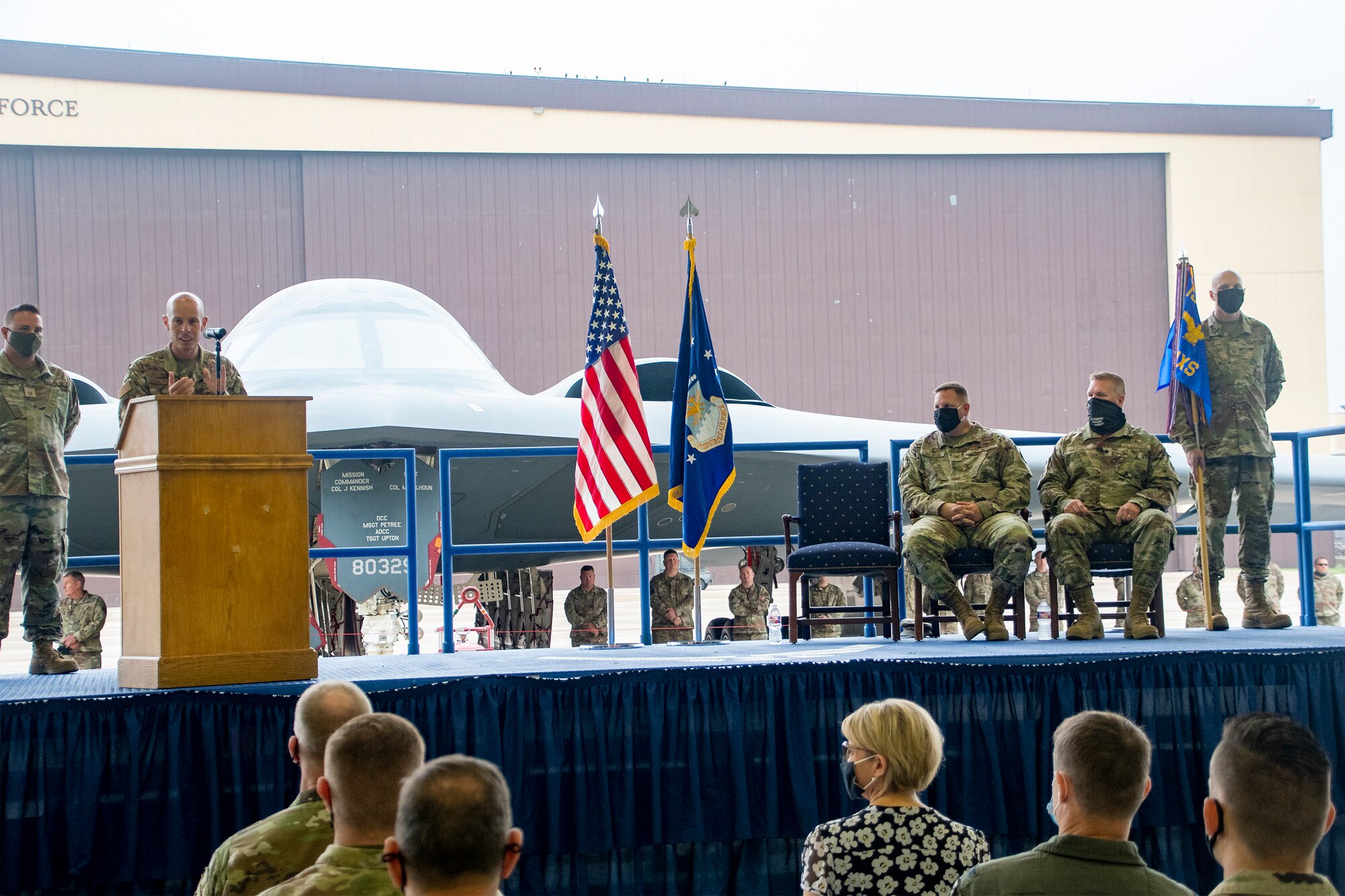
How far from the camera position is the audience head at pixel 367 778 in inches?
87.5

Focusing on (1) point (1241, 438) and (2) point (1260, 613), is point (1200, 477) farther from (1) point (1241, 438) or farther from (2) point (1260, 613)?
(2) point (1260, 613)

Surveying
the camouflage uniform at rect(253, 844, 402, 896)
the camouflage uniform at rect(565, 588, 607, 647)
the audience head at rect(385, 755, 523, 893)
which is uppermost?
the audience head at rect(385, 755, 523, 893)

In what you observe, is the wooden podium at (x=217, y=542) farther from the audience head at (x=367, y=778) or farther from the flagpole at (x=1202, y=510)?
the flagpole at (x=1202, y=510)

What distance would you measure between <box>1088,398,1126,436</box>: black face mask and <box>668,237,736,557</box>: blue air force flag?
181 centimetres

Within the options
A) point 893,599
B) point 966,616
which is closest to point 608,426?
point 893,599

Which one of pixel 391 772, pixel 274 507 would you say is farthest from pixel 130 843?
pixel 391 772

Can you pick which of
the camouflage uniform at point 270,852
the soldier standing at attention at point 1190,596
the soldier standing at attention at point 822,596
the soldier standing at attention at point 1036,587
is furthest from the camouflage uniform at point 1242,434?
the soldier standing at attention at point 1036,587

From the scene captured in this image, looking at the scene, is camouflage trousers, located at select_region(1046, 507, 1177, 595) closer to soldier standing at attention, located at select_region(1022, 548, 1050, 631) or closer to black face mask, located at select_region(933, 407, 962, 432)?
black face mask, located at select_region(933, 407, 962, 432)

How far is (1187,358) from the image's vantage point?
6113 mm

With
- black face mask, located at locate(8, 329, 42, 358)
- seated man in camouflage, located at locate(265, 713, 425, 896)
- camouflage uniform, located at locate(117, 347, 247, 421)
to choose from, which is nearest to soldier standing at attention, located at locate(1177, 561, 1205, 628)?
camouflage uniform, located at locate(117, 347, 247, 421)

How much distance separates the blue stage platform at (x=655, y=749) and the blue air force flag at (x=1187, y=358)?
65.7 inches

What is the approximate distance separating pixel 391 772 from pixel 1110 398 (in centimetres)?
453

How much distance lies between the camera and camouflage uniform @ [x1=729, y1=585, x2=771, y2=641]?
1168 centimetres

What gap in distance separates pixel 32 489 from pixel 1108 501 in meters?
4.66
